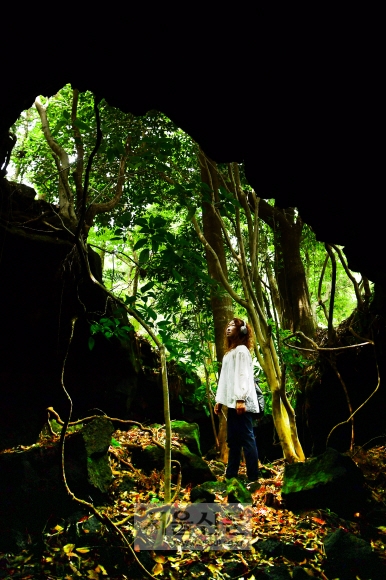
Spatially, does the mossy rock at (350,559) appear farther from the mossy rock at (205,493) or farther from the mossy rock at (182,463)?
the mossy rock at (182,463)

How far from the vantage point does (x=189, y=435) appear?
584 cm

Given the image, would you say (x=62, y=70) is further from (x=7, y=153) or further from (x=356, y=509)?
(x=356, y=509)

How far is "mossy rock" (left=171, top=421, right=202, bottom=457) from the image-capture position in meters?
5.67

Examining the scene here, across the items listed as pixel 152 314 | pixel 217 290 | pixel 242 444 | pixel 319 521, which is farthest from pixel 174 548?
pixel 217 290

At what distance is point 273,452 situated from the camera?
7.20m

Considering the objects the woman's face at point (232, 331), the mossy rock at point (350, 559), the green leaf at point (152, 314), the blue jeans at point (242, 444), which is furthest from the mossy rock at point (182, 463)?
the green leaf at point (152, 314)

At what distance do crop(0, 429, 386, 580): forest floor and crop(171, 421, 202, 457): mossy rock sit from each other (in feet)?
4.98

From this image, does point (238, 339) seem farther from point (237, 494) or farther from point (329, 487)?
point (329, 487)

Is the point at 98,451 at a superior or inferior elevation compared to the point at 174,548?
superior

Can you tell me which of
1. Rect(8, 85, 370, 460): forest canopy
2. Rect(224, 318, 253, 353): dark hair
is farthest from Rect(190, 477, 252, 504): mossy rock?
Rect(224, 318, 253, 353): dark hair

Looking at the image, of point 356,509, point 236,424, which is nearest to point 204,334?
point 236,424

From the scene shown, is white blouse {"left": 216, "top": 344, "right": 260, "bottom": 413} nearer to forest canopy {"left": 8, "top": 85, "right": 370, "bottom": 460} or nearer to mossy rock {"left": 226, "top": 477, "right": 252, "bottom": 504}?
forest canopy {"left": 8, "top": 85, "right": 370, "bottom": 460}

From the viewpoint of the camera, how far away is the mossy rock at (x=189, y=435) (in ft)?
18.6

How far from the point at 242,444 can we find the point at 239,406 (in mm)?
513
